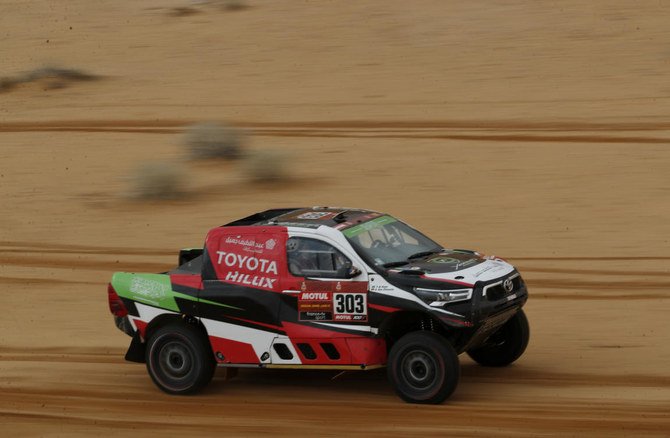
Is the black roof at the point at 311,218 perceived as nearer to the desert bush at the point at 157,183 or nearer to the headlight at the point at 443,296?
the headlight at the point at 443,296

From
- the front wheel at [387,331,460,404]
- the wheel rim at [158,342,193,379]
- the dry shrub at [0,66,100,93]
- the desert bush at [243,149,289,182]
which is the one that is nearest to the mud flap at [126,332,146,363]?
the wheel rim at [158,342,193,379]

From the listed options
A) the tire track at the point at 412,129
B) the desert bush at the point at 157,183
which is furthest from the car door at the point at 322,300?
the tire track at the point at 412,129

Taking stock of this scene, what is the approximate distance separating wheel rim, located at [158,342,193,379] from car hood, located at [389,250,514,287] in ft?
7.58

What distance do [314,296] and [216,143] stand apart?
12.2 m

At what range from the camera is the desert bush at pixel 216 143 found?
2234 centimetres

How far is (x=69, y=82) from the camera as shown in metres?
29.7

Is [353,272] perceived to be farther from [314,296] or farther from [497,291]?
[497,291]

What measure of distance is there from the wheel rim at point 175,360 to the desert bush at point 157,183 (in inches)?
356

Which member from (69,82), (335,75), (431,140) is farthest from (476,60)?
(69,82)

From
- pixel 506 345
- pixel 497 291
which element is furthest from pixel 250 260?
pixel 506 345

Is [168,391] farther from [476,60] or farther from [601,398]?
[476,60]

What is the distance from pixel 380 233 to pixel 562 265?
573 centimetres

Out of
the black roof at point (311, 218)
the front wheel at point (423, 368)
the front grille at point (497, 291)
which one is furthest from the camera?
the black roof at point (311, 218)

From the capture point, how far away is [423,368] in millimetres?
10414
